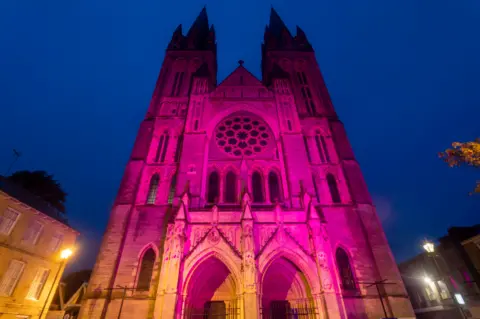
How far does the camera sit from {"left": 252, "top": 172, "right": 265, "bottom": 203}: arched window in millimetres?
16606

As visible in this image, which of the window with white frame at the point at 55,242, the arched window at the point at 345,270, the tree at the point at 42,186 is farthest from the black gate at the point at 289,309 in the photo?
the tree at the point at 42,186

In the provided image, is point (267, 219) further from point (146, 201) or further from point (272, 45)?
point (272, 45)

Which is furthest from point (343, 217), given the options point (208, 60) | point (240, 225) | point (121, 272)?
point (208, 60)

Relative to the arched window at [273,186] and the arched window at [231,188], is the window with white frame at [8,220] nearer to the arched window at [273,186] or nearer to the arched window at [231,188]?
the arched window at [231,188]

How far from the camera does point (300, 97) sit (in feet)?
75.8

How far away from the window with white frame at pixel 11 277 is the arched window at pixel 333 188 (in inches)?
746

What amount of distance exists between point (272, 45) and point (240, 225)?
23937mm

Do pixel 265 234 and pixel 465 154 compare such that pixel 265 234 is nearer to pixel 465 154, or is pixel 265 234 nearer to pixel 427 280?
pixel 465 154

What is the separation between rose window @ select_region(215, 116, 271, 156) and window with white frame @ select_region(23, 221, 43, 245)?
12.5m

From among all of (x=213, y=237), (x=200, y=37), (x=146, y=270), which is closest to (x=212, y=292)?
(x=213, y=237)

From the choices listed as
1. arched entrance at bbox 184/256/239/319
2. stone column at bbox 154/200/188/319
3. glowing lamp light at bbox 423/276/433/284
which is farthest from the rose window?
glowing lamp light at bbox 423/276/433/284

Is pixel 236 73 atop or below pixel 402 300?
atop

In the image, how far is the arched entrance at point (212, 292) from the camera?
488 inches

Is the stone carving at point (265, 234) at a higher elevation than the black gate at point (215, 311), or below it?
higher
